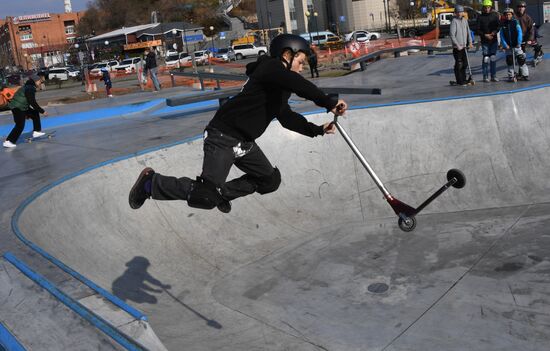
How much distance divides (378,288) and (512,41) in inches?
325

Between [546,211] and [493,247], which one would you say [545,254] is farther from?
[546,211]

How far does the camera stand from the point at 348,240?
725 centimetres

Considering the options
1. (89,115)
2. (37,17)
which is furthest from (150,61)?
(37,17)

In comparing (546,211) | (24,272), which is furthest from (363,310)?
(546,211)

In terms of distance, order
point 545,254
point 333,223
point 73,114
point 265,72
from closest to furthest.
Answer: point 265,72 → point 545,254 → point 333,223 → point 73,114

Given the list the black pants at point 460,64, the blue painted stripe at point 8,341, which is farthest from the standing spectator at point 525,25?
the blue painted stripe at point 8,341

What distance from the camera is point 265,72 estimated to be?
4.46 metres

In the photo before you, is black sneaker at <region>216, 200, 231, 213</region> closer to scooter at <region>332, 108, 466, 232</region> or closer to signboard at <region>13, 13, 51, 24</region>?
scooter at <region>332, 108, 466, 232</region>

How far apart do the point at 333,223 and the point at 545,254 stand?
2896 mm

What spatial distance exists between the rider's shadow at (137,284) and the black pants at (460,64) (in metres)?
8.51

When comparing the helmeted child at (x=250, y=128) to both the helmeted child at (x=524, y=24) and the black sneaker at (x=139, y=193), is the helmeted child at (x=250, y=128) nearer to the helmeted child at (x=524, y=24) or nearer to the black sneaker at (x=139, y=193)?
the black sneaker at (x=139, y=193)

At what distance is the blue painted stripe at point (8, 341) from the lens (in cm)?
306

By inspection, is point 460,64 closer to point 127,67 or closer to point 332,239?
point 332,239

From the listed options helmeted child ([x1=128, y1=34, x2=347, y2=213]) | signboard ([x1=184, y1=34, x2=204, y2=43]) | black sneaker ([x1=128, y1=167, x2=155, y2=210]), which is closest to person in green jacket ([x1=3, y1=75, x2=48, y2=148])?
black sneaker ([x1=128, y1=167, x2=155, y2=210])
